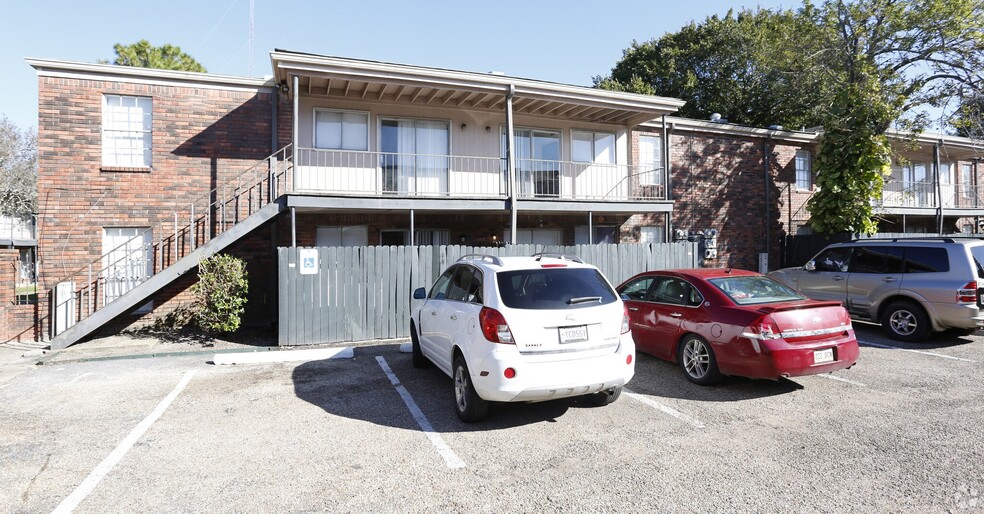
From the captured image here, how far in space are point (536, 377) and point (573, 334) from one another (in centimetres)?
54

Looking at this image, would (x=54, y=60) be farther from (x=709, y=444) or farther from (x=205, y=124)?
(x=709, y=444)

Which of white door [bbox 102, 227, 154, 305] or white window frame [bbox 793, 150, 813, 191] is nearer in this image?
white door [bbox 102, 227, 154, 305]

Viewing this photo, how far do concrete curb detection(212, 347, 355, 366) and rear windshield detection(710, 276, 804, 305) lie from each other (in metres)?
5.56

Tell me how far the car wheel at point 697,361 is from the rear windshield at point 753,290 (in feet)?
2.22

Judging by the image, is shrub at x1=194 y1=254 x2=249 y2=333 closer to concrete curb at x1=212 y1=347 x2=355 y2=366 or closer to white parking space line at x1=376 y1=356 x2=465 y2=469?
concrete curb at x1=212 y1=347 x2=355 y2=366

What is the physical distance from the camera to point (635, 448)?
421 cm

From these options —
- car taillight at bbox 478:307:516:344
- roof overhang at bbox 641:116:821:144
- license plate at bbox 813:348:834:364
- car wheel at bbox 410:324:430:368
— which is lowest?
car wheel at bbox 410:324:430:368

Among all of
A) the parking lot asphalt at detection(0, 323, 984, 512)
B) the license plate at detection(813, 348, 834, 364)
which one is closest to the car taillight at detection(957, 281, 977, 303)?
the parking lot asphalt at detection(0, 323, 984, 512)

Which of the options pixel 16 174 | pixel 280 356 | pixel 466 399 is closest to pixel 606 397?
pixel 466 399

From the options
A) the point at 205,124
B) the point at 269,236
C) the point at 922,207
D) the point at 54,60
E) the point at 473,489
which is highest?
the point at 54,60

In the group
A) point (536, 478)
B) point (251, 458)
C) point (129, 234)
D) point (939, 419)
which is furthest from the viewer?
point (129, 234)

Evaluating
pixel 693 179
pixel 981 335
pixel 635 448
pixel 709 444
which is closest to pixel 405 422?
pixel 635 448

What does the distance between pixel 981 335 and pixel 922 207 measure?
40.8ft

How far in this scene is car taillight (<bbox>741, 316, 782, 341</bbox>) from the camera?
533cm
